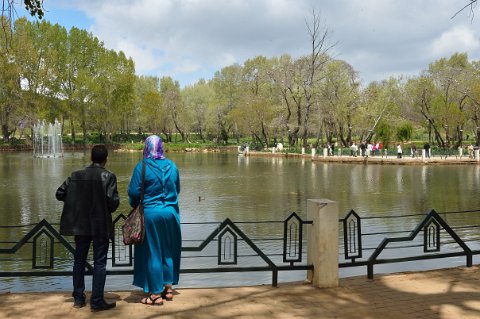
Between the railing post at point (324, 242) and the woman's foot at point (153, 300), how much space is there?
2024mm

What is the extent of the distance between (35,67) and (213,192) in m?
55.2

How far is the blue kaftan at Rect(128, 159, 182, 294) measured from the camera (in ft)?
18.1

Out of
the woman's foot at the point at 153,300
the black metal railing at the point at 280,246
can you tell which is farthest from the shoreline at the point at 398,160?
the woman's foot at the point at 153,300

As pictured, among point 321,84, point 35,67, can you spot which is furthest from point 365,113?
point 35,67

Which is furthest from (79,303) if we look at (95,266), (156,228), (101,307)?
(156,228)

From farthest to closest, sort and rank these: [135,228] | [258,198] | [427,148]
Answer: [427,148], [258,198], [135,228]

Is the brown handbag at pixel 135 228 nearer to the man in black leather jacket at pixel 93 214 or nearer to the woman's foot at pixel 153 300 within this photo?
the man in black leather jacket at pixel 93 214

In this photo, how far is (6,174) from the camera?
→ 31.6 m

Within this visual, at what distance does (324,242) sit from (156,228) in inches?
84.9

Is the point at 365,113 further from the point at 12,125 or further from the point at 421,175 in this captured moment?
the point at 12,125

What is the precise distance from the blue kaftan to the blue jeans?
1.22 feet

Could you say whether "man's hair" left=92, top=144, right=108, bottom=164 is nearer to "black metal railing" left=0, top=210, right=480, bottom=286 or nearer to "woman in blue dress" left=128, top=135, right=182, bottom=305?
"woman in blue dress" left=128, top=135, right=182, bottom=305

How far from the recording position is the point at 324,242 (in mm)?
6262

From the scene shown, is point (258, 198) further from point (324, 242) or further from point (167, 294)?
point (167, 294)
